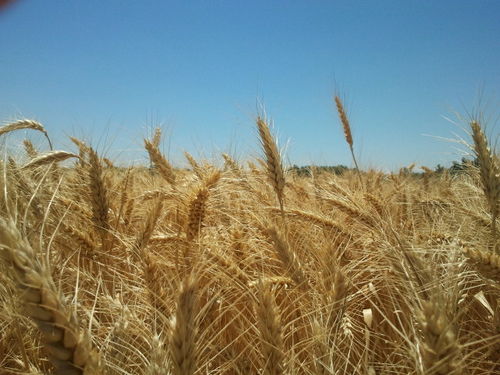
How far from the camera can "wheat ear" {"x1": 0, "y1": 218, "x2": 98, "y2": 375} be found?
0.62m

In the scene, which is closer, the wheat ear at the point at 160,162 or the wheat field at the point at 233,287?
the wheat field at the point at 233,287

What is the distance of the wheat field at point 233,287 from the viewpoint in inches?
27.5

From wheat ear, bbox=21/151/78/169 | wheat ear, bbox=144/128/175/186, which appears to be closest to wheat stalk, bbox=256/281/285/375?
wheat ear, bbox=21/151/78/169

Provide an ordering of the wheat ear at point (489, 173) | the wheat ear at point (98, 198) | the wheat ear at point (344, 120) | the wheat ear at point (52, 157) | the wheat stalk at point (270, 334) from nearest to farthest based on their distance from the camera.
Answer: the wheat stalk at point (270, 334)
the wheat ear at point (489, 173)
the wheat ear at point (98, 198)
the wheat ear at point (52, 157)
the wheat ear at point (344, 120)

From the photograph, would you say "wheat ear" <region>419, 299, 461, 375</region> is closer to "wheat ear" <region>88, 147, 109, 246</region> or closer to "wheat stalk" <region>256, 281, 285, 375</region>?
"wheat stalk" <region>256, 281, 285, 375</region>

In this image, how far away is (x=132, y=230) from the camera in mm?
2258

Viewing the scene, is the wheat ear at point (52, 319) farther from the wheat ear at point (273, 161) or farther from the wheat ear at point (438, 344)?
the wheat ear at point (273, 161)

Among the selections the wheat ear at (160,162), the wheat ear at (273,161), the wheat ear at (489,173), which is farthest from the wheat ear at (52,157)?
the wheat ear at (489,173)

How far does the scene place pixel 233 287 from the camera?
4.07 ft

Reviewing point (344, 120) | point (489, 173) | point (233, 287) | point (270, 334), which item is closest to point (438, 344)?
point (270, 334)

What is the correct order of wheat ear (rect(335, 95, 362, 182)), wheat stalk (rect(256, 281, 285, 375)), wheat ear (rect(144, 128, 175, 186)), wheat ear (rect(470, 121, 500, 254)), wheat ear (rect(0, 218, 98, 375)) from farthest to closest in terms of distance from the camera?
wheat ear (rect(335, 95, 362, 182)), wheat ear (rect(144, 128, 175, 186)), wheat ear (rect(470, 121, 500, 254)), wheat stalk (rect(256, 281, 285, 375)), wheat ear (rect(0, 218, 98, 375))

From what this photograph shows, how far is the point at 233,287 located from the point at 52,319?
70cm

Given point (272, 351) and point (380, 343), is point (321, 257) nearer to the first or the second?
point (380, 343)

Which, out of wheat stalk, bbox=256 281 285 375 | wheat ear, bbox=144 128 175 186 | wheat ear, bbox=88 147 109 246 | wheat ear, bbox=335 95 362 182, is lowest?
wheat stalk, bbox=256 281 285 375
